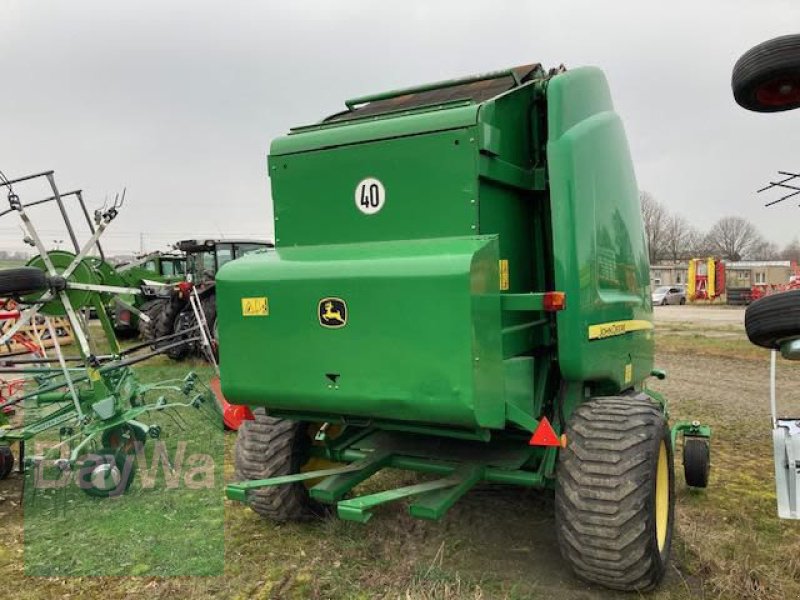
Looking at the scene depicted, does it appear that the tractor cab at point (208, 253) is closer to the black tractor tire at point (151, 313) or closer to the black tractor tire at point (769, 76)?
the black tractor tire at point (151, 313)

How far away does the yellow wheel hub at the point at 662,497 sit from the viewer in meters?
3.45

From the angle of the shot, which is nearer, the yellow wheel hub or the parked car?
the yellow wheel hub

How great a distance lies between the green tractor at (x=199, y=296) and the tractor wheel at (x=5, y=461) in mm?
6182

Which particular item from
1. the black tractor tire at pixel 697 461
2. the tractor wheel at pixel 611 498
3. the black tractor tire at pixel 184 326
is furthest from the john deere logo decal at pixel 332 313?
the black tractor tire at pixel 184 326

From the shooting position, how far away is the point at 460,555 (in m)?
3.73

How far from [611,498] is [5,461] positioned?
457 cm

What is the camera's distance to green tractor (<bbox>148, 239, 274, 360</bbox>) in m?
11.7

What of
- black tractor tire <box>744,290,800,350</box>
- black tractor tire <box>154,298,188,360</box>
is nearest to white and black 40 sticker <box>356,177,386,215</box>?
black tractor tire <box>744,290,800,350</box>

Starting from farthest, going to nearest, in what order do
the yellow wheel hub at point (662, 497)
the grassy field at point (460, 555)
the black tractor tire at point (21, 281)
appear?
the black tractor tire at point (21, 281)
the yellow wheel hub at point (662, 497)
the grassy field at point (460, 555)

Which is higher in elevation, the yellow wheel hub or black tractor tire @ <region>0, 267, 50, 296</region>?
black tractor tire @ <region>0, 267, 50, 296</region>

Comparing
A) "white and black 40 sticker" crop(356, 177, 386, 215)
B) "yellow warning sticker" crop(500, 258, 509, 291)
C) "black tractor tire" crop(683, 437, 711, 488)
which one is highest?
"white and black 40 sticker" crop(356, 177, 386, 215)

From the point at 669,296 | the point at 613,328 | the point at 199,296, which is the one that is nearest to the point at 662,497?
the point at 613,328

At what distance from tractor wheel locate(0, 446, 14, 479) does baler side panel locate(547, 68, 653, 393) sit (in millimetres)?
4354

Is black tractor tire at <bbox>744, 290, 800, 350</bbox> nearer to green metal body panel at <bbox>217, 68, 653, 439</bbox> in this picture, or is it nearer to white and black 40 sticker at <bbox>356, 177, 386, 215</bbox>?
green metal body panel at <bbox>217, 68, 653, 439</bbox>
